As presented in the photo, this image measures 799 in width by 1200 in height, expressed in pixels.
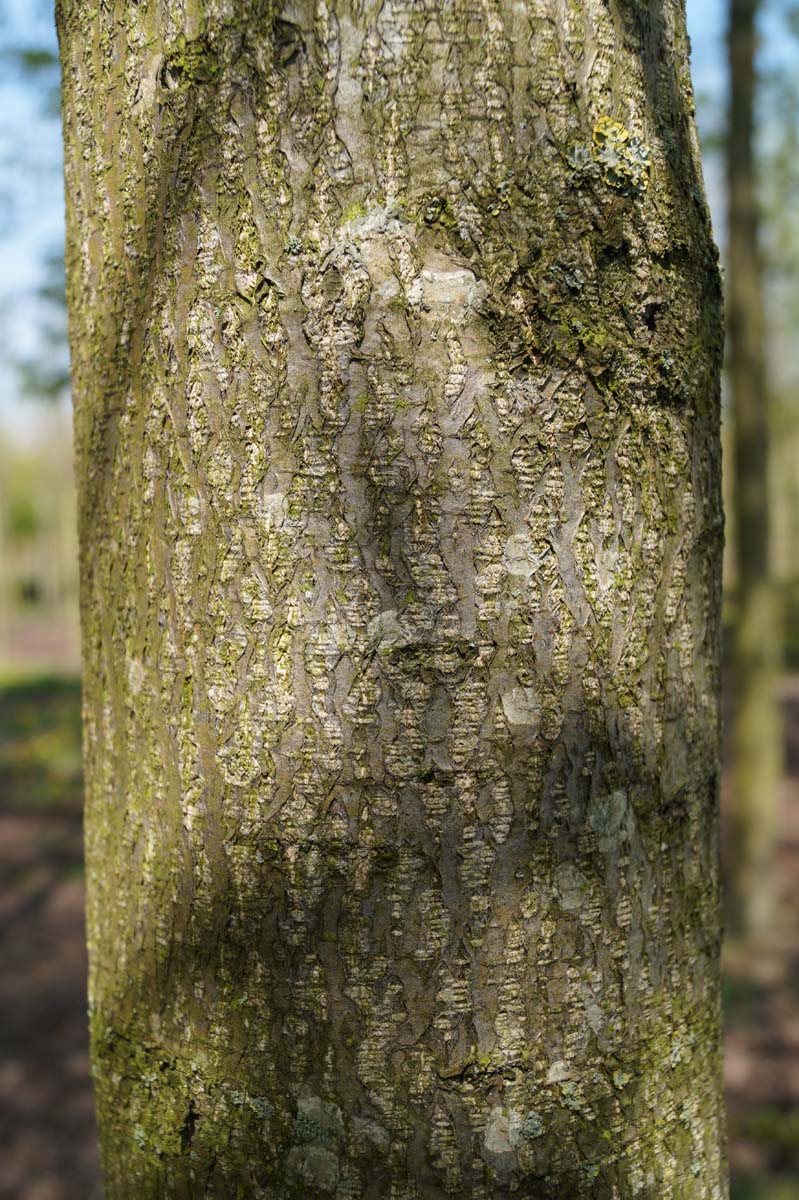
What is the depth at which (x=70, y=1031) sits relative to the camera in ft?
20.4

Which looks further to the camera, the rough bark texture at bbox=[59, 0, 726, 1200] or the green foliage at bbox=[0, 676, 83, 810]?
the green foliage at bbox=[0, 676, 83, 810]

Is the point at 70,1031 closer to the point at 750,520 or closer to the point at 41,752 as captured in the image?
the point at 750,520

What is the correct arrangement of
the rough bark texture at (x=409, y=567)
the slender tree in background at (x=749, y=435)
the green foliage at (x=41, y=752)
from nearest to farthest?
the rough bark texture at (x=409, y=567)
the slender tree in background at (x=749, y=435)
the green foliage at (x=41, y=752)

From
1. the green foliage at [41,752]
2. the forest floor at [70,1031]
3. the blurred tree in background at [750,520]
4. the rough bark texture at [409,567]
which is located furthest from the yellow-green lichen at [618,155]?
the green foliage at [41,752]

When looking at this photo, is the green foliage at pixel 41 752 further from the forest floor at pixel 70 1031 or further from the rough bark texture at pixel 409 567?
the rough bark texture at pixel 409 567

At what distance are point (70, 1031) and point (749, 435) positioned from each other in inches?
241

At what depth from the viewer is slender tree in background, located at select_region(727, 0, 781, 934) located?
635 centimetres

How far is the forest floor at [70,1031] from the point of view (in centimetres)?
482

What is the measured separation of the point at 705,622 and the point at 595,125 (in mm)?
562

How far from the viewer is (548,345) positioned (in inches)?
37.8

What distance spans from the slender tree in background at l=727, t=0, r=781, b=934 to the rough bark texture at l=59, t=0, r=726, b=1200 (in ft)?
18.9

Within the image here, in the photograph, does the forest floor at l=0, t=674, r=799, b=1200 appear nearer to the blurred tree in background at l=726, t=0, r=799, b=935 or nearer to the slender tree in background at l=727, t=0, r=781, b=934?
the blurred tree in background at l=726, t=0, r=799, b=935

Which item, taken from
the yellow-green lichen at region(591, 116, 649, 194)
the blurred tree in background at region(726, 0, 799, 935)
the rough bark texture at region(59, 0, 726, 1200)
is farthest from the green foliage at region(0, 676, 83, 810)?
the yellow-green lichen at region(591, 116, 649, 194)

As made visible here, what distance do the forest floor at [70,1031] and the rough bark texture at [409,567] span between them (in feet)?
14.5
